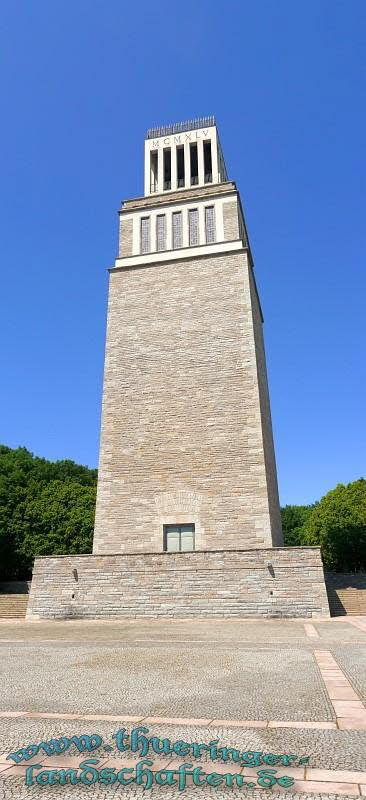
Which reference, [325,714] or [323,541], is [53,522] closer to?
[323,541]

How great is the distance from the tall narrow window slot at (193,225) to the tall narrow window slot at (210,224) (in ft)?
1.64

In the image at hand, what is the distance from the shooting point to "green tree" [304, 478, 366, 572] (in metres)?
38.7

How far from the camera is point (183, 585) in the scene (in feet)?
49.4

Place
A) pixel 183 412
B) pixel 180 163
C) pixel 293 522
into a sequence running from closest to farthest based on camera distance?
1. pixel 183 412
2. pixel 180 163
3. pixel 293 522

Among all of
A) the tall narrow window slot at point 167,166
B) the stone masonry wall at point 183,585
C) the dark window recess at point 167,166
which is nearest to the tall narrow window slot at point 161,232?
the tall narrow window slot at point 167,166

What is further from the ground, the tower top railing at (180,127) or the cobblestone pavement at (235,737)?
the tower top railing at (180,127)

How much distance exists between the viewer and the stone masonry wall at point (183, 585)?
14.2m

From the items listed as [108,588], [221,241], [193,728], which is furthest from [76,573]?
[221,241]

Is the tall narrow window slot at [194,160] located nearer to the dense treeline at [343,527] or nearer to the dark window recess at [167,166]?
the dark window recess at [167,166]

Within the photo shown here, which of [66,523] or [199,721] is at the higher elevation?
[66,523]

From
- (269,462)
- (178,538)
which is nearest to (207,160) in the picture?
(269,462)

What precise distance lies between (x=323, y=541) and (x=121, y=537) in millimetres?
27652

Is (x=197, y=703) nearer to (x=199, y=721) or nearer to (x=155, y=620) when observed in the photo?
(x=199, y=721)

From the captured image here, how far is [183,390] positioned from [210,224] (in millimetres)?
8773
